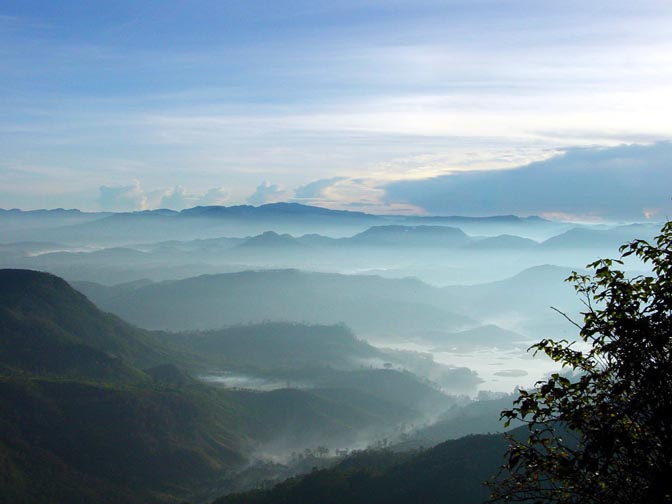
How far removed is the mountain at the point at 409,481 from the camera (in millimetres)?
117375

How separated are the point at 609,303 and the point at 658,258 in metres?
1.81

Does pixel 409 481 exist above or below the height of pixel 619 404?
below

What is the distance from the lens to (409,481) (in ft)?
409

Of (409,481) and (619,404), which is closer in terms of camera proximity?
(619,404)

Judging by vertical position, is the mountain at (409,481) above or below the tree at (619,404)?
below

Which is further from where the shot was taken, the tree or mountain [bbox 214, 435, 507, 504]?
mountain [bbox 214, 435, 507, 504]

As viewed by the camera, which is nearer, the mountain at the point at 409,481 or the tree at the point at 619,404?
the tree at the point at 619,404

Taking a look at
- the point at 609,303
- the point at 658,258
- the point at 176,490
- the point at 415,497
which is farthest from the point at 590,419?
the point at 176,490

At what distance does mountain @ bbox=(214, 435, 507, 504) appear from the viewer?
117 metres

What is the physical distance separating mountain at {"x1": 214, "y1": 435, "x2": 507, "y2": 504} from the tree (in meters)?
103

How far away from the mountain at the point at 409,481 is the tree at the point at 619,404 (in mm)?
102518

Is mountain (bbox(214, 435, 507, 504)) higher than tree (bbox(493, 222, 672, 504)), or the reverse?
tree (bbox(493, 222, 672, 504))

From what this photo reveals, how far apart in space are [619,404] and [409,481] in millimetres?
116050

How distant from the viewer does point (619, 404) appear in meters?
16.8
